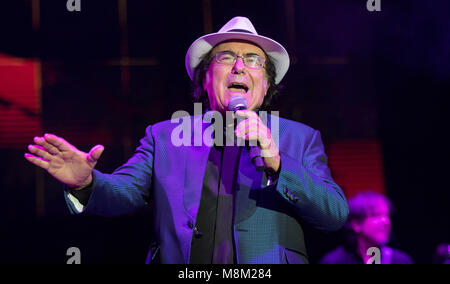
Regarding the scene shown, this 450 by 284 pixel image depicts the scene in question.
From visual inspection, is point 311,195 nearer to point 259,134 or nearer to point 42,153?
point 259,134

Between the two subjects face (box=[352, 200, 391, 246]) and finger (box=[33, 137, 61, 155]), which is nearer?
finger (box=[33, 137, 61, 155])

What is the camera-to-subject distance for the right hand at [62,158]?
163cm

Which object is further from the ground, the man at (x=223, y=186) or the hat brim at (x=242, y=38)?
the hat brim at (x=242, y=38)

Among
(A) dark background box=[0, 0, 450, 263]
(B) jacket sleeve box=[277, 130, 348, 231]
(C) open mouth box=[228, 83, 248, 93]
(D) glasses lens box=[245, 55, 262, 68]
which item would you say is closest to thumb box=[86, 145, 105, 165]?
(B) jacket sleeve box=[277, 130, 348, 231]

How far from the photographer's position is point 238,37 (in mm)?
2332

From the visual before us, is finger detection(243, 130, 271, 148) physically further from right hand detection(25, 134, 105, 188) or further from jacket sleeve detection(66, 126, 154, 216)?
jacket sleeve detection(66, 126, 154, 216)

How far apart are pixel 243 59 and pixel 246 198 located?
2.48 ft

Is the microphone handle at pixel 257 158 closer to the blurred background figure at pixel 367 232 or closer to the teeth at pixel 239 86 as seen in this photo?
the teeth at pixel 239 86

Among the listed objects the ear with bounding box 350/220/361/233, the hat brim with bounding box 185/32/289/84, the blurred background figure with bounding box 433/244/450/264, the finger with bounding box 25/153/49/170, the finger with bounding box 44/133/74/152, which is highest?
the hat brim with bounding box 185/32/289/84

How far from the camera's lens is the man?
67.1 inches

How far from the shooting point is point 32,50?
3.42 meters

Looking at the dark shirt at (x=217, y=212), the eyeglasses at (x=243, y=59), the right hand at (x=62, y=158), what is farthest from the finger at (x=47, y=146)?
the eyeglasses at (x=243, y=59)

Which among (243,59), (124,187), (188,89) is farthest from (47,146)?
(188,89)
